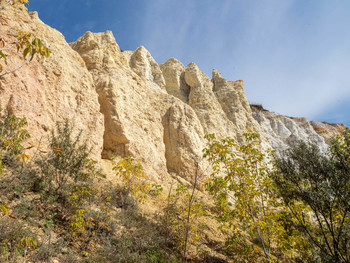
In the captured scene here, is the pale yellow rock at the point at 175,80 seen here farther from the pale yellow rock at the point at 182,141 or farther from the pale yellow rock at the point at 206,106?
the pale yellow rock at the point at 182,141

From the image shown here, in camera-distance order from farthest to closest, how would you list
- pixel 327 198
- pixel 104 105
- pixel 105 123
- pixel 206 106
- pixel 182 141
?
pixel 206 106, pixel 182 141, pixel 104 105, pixel 105 123, pixel 327 198

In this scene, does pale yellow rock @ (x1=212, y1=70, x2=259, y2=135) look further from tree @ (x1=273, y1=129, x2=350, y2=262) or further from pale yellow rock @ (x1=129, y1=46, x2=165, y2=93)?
tree @ (x1=273, y1=129, x2=350, y2=262)

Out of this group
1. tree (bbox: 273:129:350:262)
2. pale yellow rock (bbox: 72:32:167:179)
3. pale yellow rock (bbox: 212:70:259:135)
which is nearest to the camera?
tree (bbox: 273:129:350:262)

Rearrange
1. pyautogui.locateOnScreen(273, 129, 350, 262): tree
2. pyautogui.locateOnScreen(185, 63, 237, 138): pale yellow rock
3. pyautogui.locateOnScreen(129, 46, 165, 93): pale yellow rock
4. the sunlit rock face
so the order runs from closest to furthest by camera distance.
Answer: pyautogui.locateOnScreen(273, 129, 350, 262): tree, pyautogui.locateOnScreen(185, 63, 237, 138): pale yellow rock, pyautogui.locateOnScreen(129, 46, 165, 93): pale yellow rock, the sunlit rock face

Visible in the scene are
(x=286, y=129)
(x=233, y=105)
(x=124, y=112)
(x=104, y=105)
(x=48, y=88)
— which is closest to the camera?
(x=48, y=88)

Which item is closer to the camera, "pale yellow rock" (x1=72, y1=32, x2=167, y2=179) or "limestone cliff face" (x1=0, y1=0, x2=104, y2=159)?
"limestone cliff face" (x1=0, y1=0, x2=104, y2=159)

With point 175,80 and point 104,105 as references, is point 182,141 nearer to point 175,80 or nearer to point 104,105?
point 104,105

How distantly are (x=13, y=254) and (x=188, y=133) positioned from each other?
12638 millimetres

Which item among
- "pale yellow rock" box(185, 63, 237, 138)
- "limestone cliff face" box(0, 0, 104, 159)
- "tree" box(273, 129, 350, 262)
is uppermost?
"pale yellow rock" box(185, 63, 237, 138)

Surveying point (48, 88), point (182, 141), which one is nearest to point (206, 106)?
point (182, 141)

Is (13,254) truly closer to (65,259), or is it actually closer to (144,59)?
(65,259)


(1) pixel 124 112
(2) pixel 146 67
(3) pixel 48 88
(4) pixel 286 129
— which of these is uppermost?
(4) pixel 286 129

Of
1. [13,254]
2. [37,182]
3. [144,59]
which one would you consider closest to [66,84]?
[37,182]

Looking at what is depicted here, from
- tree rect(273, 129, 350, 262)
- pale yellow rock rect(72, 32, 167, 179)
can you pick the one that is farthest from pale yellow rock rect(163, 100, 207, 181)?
tree rect(273, 129, 350, 262)
